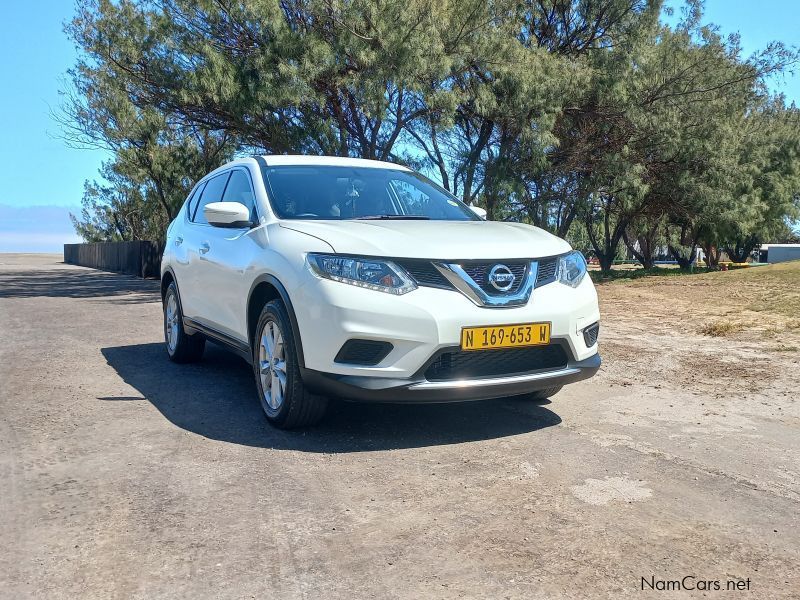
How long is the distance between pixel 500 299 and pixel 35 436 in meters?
2.96

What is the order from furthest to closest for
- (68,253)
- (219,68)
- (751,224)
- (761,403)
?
1. (68,253)
2. (751,224)
3. (219,68)
4. (761,403)

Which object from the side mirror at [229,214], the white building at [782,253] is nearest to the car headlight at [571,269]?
the side mirror at [229,214]

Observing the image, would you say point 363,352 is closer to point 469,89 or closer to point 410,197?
point 410,197

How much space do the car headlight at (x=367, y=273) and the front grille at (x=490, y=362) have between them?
1.50ft

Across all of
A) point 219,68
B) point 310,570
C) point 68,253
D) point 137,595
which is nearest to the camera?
point 137,595

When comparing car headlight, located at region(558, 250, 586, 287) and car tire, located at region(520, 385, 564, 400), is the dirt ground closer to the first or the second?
car tire, located at region(520, 385, 564, 400)

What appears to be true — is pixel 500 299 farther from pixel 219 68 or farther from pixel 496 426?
pixel 219 68

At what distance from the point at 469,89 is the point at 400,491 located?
1584 centimetres

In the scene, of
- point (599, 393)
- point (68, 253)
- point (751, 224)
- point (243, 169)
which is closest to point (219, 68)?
point (243, 169)

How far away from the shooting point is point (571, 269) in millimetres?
4742

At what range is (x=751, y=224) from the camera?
30.8 meters

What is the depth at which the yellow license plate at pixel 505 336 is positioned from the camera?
161 inches

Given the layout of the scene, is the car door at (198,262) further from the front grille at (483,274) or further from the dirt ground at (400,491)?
the front grille at (483,274)

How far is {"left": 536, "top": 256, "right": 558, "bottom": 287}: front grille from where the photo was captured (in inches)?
175
